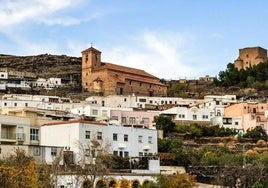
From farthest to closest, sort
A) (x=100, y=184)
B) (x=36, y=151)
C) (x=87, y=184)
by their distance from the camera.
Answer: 1. (x=36, y=151)
2. (x=100, y=184)
3. (x=87, y=184)

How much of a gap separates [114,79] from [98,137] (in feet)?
212

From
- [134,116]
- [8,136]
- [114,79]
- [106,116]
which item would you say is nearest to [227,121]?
[134,116]

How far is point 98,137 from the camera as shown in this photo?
5328 cm

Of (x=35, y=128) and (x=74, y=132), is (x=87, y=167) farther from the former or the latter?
(x=35, y=128)

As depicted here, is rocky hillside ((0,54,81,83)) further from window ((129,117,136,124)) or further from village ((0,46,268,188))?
window ((129,117,136,124))

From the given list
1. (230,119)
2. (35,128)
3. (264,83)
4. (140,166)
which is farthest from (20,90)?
(140,166)

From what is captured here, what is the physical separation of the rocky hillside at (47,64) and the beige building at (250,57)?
3811 cm

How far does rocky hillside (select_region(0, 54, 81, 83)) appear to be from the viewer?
14212 centimetres

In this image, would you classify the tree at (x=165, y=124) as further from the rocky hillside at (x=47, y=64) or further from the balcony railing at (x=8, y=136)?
the rocky hillside at (x=47, y=64)

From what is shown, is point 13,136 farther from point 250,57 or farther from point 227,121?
point 250,57

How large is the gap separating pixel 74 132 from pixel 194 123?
136ft

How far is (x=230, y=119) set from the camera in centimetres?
9162


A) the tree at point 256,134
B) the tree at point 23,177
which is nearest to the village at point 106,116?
the tree at point 23,177

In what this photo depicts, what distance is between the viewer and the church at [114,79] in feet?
386
